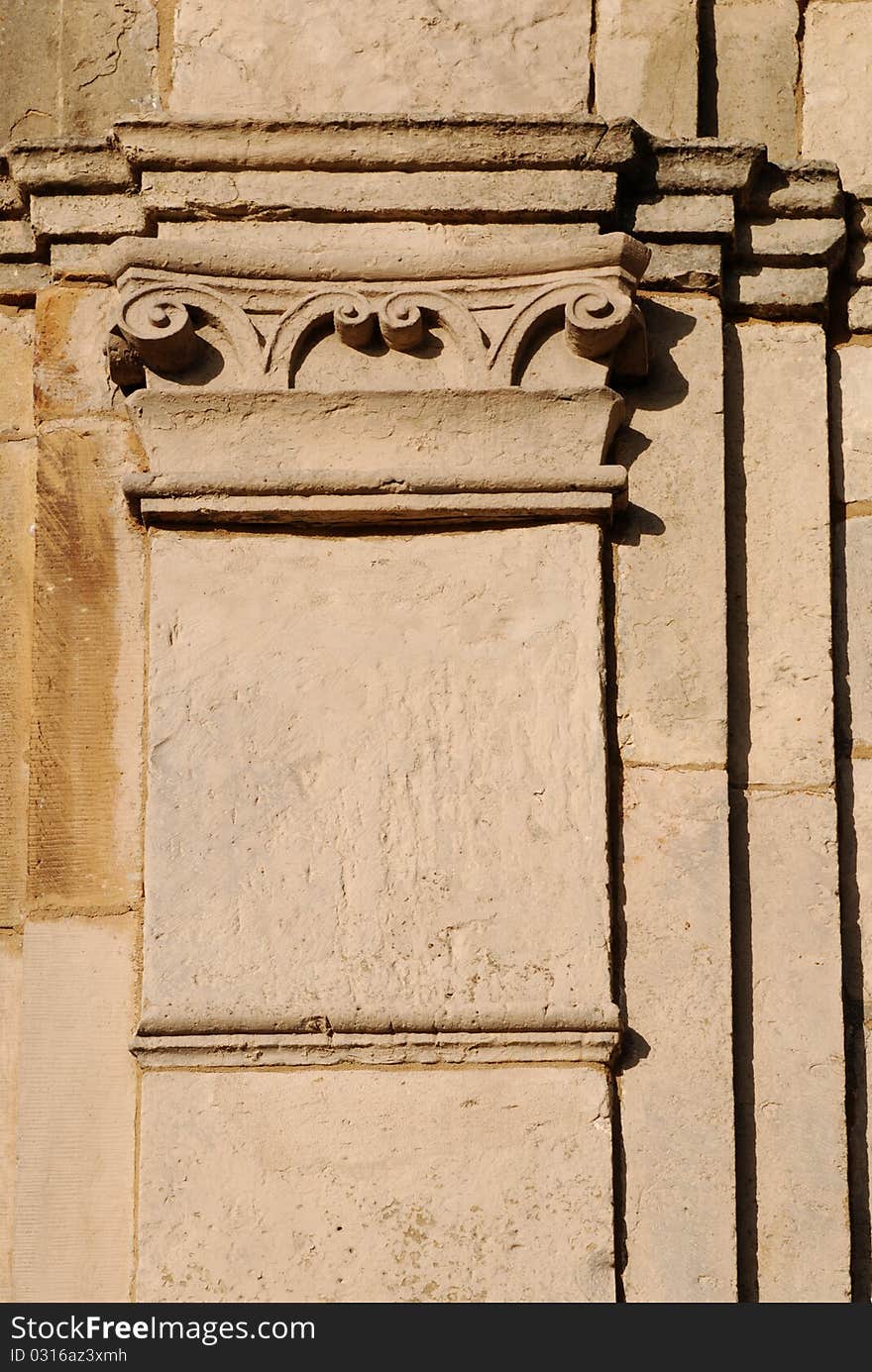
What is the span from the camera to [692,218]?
4117mm

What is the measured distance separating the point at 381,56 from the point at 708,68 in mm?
656

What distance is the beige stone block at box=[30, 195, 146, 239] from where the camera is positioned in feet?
13.6

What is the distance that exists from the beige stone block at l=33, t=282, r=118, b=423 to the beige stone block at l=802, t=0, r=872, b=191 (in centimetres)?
141

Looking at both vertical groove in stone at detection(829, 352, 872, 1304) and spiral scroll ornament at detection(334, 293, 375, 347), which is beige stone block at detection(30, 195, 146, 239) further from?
vertical groove in stone at detection(829, 352, 872, 1304)

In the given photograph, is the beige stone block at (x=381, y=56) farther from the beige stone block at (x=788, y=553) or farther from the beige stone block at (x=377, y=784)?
the beige stone block at (x=377, y=784)

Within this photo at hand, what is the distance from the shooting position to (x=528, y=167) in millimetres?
4070

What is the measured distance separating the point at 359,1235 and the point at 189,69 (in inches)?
84.7

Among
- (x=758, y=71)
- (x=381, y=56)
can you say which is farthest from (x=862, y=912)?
(x=381, y=56)

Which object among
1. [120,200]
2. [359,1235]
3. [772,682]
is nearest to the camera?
[359,1235]

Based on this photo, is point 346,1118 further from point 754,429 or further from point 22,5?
point 22,5

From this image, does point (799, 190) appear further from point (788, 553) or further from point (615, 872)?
point (615, 872)

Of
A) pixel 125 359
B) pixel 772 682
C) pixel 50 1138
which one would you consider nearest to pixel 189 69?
pixel 125 359

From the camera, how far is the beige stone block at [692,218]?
411 cm

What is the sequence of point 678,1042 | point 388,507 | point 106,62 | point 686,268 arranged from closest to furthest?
1. point 678,1042
2. point 388,507
3. point 686,268
4. point 106,62
